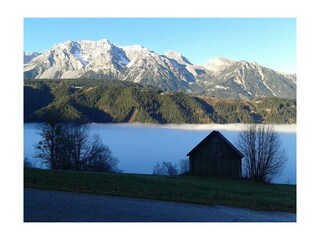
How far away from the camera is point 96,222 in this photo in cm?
1391

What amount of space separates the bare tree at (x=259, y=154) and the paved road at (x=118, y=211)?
95.3 feet

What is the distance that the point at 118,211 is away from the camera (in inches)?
608

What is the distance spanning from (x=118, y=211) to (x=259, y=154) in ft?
114

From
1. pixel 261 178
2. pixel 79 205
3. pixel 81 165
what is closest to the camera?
pixel 79 205

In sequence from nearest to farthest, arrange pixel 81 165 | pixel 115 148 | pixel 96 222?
1. pixel 96 222
2. pixel 81 165
3. pixel 115 148

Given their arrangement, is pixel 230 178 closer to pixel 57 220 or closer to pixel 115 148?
pixel 57 220

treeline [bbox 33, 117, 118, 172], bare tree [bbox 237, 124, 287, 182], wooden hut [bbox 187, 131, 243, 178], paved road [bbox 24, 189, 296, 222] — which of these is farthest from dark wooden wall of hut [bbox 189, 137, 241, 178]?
paved road [bbox 24, 189, 296, 222]

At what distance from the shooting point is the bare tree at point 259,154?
4672 cm

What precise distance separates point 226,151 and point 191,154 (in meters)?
4.56

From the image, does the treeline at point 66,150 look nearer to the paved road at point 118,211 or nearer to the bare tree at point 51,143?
the bare tree at point 51,143

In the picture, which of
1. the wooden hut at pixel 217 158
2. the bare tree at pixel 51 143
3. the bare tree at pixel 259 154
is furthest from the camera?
the bare tree at pixel 51 143

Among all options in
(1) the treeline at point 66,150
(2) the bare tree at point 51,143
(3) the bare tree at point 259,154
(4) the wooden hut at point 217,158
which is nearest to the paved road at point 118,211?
(3) the bare tree at point 259,154

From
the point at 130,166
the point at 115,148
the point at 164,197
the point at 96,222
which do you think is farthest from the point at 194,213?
the point at 115,148

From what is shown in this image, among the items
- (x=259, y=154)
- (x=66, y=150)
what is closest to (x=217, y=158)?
(x=259, y=154)
